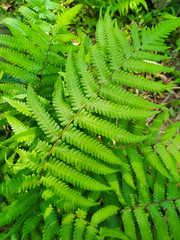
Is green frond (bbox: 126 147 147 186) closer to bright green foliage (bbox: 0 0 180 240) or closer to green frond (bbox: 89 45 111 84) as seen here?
bright green foliage (bbox: 0 0 180 240)

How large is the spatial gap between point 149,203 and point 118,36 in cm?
157

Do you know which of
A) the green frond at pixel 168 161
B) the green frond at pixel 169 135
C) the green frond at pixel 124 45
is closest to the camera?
the green frond at pixel 124 45

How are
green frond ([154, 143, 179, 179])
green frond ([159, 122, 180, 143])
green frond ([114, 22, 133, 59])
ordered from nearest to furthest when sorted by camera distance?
1. green frond ([114, 22, 133, 59])
2. green frond ([154, 143, 179, 179])
3. green frond ([159, 122, 180, 143])

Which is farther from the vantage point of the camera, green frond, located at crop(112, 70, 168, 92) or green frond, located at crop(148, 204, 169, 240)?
green frond, located at crop(148, 204, 169, 240)

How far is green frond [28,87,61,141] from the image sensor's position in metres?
1.67

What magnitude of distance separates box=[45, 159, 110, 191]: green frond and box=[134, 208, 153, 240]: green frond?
63 cm

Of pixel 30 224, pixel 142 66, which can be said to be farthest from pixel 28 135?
pixel 142 66

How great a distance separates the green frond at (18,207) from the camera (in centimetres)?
161

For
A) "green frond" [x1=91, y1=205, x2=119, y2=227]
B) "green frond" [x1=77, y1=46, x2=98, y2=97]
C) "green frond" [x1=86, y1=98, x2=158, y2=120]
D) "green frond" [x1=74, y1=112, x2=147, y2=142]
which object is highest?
"green frond" [x1=77, y1=46, x2=98, y2=97]

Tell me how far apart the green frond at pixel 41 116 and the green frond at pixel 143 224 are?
1.06 meters

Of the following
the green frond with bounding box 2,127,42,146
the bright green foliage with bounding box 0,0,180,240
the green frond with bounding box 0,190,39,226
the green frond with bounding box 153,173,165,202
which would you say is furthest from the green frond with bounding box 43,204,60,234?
the green frond with bounding box 153,173,165,202

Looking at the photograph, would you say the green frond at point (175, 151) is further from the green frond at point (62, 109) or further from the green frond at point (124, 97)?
the green frond at point (62, 109)

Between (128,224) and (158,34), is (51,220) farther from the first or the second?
(158,34)

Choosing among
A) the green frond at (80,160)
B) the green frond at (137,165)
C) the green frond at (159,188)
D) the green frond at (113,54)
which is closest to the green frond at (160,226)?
the green frond at (159,188)
